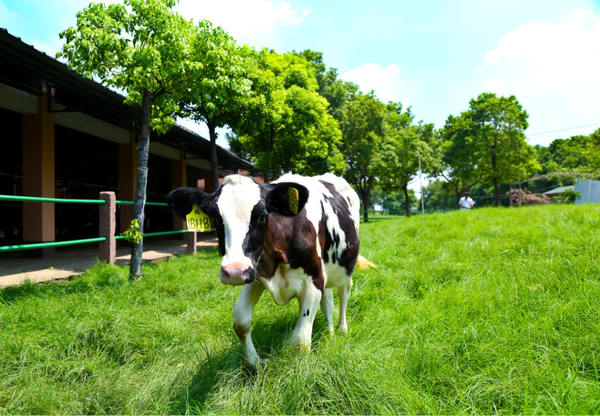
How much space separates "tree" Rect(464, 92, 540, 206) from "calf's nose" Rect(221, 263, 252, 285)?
25396 millimetres

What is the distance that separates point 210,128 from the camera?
9.08 m

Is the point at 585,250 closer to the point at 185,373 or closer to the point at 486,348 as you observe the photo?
the point at 486,348

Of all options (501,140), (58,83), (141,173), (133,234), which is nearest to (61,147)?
(58,83)

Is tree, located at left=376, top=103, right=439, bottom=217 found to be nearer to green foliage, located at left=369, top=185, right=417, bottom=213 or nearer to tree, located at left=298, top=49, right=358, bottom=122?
tree, located at left=298, top=49, right=358, bottom=122

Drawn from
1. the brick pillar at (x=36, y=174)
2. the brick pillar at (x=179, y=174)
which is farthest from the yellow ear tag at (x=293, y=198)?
the brick pillar at (x=179, y=174)

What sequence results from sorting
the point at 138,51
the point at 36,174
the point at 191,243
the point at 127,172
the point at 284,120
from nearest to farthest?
the point at 138,51
the point at 36,174
the point at 191,243
the point at 127,172
the point at 284,120

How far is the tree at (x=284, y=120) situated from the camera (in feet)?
30.6

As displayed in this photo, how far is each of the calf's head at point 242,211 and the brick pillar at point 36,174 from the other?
22.0 ft

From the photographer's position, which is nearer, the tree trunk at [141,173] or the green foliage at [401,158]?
the tree trunk at [141,173]

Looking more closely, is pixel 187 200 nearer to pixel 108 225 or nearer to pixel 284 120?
pixel 108 225

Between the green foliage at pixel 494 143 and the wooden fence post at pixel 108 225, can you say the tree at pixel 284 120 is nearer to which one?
the wooden fence post at pixel 108 225

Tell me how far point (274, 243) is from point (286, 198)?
0.98 ft

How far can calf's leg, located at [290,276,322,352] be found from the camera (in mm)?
2332

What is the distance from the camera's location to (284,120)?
10.5m
